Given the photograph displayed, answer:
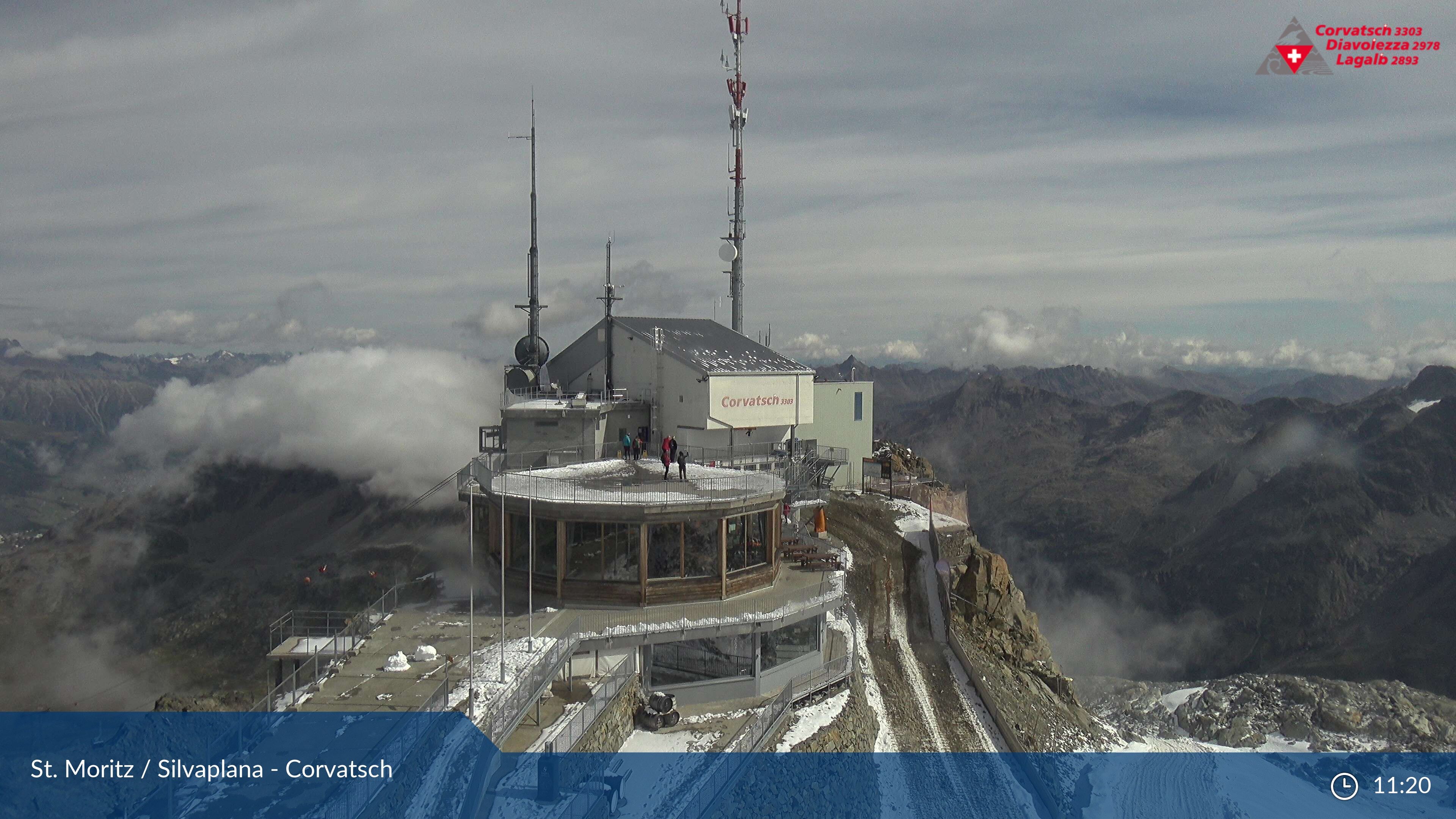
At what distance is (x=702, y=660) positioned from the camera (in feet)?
91.8

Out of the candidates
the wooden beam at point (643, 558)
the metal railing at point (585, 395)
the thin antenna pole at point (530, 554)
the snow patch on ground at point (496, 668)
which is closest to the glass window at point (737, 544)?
the wooden beam at point (643, 558)

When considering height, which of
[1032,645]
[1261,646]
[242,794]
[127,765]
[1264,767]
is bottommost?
[1261,646]

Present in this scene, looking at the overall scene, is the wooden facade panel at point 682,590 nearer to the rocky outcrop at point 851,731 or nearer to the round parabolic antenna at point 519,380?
the rocky outcrop at point 851,731

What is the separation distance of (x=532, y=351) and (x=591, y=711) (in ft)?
96.6

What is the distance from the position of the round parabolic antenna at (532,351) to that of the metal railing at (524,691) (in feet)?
85.1

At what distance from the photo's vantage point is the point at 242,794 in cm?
1548

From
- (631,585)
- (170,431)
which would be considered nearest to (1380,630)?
(631,585)

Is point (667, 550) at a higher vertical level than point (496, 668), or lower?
higher

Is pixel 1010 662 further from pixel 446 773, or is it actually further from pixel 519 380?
pixel 446 773

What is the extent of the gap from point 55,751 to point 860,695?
26103 mm

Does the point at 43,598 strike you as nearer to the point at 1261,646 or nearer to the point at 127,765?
the point at 127,765

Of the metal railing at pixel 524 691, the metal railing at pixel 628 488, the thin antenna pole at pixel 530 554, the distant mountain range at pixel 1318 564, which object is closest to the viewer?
the metal railing at pixel 524 691

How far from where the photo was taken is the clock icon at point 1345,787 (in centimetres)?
4084

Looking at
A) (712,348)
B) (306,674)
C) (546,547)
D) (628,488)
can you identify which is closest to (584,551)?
(546,547)
